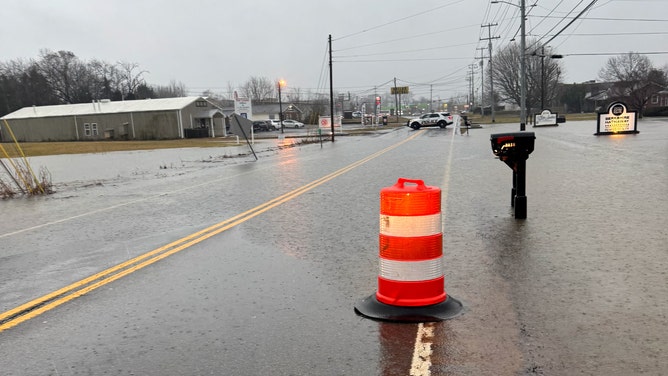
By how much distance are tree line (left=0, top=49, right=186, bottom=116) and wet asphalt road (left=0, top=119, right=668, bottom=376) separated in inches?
3641

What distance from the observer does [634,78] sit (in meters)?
78.2

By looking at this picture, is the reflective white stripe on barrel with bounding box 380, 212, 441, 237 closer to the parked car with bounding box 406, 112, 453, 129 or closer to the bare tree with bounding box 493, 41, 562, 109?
the parked car with bounding box 406, 112, 453, 129

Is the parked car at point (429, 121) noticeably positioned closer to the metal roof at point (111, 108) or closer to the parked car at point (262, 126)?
the metal roof at point (111, 108)

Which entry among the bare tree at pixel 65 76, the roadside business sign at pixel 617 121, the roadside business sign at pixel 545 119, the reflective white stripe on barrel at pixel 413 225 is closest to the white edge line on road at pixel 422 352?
the reflective white stripe on barrel at pixel 413 225

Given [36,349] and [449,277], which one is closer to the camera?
[36,349]

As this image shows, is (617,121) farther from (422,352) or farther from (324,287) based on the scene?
(422,352)

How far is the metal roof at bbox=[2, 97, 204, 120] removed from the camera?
5716cm

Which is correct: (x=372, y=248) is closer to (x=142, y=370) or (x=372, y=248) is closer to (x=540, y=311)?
(x=540, y=311)

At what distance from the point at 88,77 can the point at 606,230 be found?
118m

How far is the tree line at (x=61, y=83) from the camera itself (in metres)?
92.3

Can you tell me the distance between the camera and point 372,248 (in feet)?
20.6

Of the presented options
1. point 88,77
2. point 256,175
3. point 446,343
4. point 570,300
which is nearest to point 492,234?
point 570,300

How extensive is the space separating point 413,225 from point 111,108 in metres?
64.4

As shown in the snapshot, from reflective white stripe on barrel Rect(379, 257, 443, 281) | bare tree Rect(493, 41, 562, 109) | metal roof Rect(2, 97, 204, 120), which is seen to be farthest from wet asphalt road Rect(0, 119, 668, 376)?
bare tree Rect(493, 41, 562, 109)
